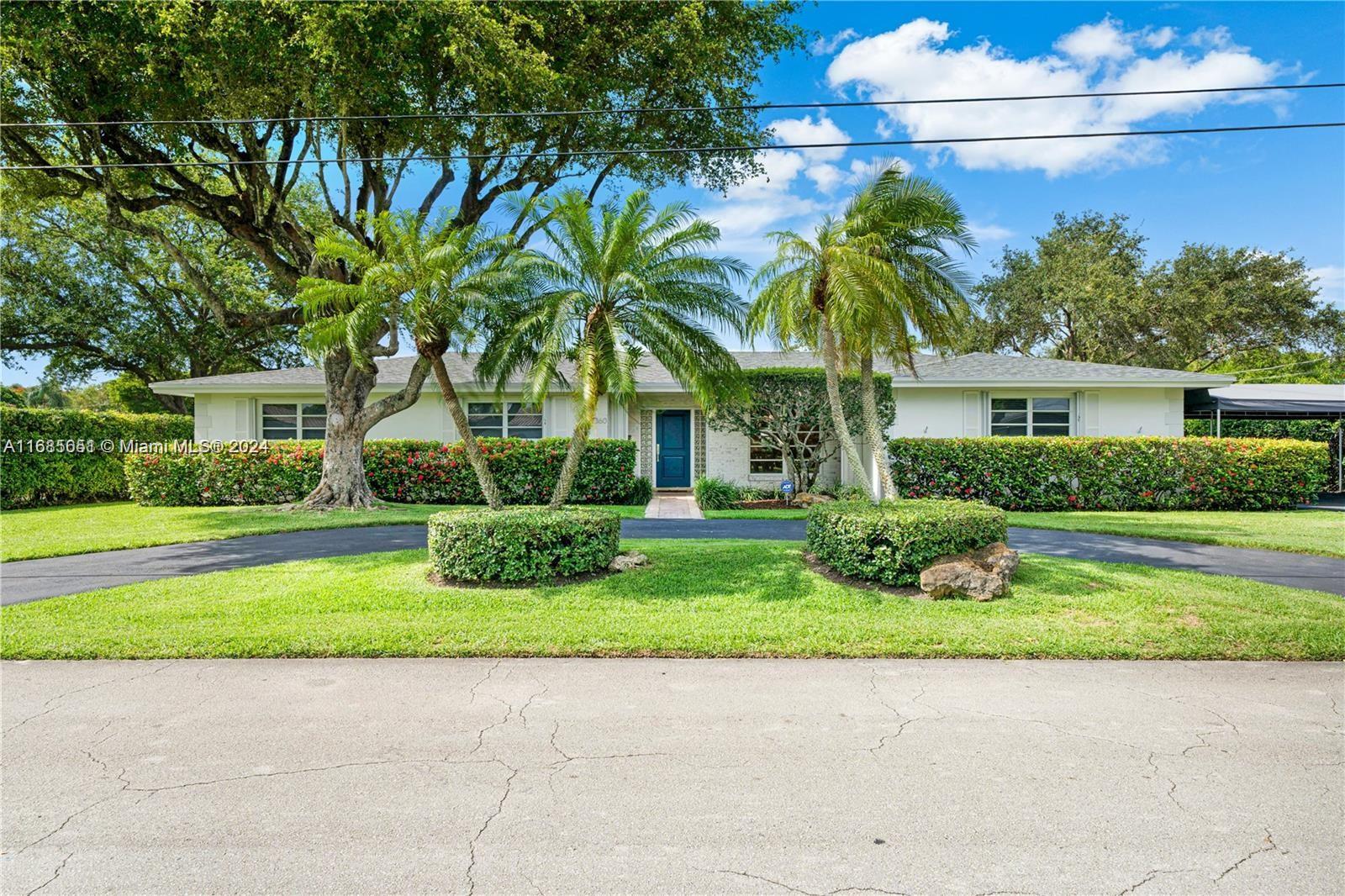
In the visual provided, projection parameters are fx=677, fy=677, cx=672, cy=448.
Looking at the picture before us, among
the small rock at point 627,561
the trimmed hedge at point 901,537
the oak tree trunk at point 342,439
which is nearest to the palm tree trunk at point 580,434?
the small rock at point 627,561

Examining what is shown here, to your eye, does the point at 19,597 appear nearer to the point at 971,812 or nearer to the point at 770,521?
the point at 971,812

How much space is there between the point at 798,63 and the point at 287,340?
25.2 m

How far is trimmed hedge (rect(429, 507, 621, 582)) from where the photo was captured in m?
7.50

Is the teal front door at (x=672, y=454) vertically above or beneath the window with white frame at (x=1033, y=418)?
beneath

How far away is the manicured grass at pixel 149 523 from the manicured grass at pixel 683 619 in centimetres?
372

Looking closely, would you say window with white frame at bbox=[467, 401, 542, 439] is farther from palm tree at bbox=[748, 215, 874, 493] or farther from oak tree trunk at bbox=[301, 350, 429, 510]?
palm tree at bbox=[748, 215, 874, 493]

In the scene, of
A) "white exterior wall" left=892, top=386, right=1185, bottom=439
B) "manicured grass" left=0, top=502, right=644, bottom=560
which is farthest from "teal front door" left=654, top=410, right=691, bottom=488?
"white exterior wall" left=892, top=386, right=1185, bottom=439

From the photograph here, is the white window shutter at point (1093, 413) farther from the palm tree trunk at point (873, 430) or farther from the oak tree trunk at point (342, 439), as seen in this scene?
the oak tree trunk at point (342, 439)

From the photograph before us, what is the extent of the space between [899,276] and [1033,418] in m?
11.1

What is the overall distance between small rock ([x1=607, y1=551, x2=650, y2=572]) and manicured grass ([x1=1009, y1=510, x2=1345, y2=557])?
7922 millimetres

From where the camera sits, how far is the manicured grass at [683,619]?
5.47 metres

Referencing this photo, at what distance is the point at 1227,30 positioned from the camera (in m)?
9.02

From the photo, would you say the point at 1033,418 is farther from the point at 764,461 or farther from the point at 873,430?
the point at 873,430

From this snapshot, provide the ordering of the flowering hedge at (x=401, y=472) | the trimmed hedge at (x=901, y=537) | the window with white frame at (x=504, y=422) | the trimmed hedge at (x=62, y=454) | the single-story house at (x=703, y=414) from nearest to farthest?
the trimmed hedge at (x=901, y=537)
the trimmed hedge at (x=62, y=454)
the flowering hedge at (x=401, y=472)
the single-story house at (x=703, y=414)
the window with white frame at (x=504, y=422)
